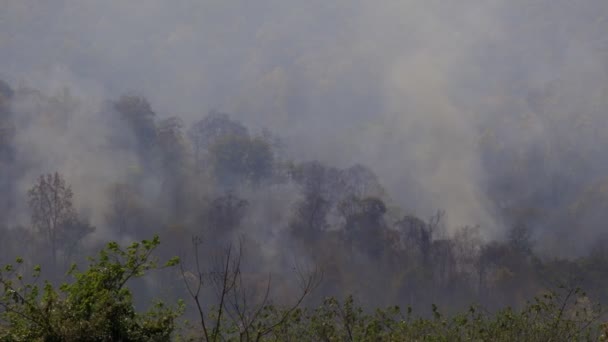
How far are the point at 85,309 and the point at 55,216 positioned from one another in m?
45.6

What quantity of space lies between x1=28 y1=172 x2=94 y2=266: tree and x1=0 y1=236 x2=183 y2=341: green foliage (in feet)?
139

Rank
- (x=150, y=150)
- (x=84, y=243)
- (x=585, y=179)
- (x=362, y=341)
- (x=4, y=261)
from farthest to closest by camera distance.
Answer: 1. (x=585, y=179)
2. (x=150, y=150)
3. (x=84, y=243)
4. (x=4, y=261)
5. (x=362, y=341)

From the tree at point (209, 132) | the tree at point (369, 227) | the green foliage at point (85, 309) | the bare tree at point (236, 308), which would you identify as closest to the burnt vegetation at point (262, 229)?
the tree at point (369, 227)

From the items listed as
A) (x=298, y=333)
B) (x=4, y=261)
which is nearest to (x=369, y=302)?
(x=4, y=261)

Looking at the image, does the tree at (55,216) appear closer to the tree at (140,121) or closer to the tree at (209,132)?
the tree at (140,121)

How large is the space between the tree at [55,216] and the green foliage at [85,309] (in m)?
42.3

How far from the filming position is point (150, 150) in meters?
68.0

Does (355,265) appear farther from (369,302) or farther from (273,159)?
(273,159)

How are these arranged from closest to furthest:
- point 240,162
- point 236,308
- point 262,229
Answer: point 236,308, point 262,229, point 240,162

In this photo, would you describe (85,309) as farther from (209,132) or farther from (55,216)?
(209,132)

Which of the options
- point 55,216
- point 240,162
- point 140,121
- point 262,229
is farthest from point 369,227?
point 140,121

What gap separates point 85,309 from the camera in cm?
826

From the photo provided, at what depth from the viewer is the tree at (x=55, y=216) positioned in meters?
48.3

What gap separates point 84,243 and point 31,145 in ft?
56.4
